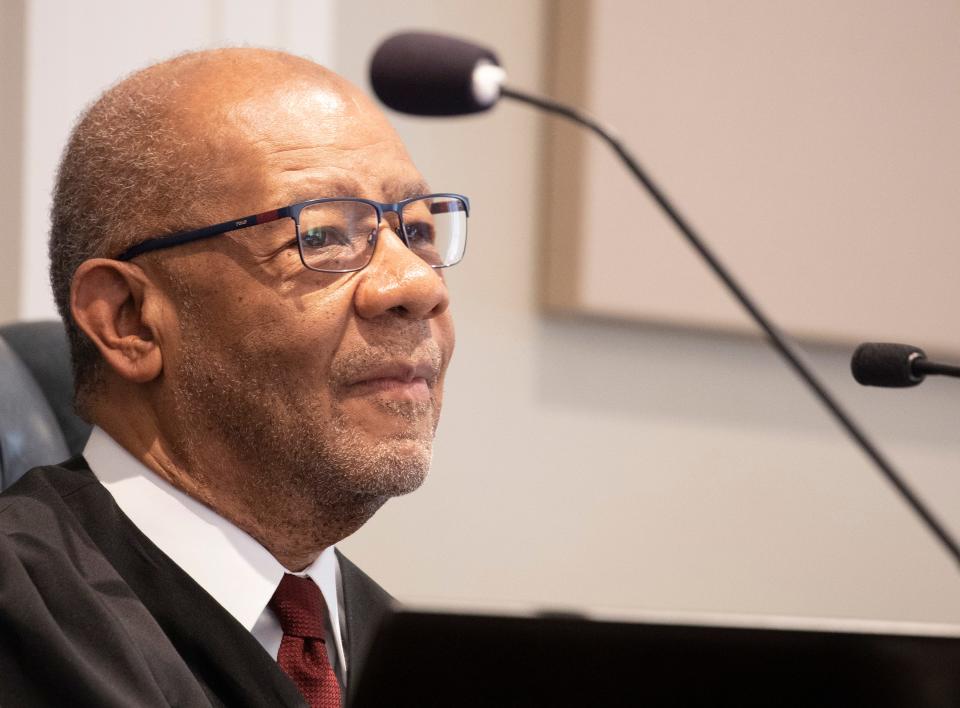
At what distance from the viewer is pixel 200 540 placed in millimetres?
1233

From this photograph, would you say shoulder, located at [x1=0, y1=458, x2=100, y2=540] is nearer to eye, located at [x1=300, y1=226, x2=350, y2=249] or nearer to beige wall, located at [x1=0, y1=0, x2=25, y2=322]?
eye, located at [x1=300, y1=226, x2=350, y2=249]

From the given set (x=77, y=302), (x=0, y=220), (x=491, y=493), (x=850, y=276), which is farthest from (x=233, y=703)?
(x=850, y=276)

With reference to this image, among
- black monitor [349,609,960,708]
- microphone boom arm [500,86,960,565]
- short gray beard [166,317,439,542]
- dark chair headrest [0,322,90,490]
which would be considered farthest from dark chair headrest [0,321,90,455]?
black monitor [349,609,960,708]

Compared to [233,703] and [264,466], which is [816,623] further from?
[264,466]

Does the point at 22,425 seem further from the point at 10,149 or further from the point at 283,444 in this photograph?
the point at 10,149

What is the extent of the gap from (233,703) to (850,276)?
5.85ft

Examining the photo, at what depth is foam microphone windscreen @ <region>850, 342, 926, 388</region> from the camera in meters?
1.04

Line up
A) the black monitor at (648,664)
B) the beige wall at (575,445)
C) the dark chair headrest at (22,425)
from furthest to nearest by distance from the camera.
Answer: the beige wall at (575,445) < the dark chair headrest at (22,425) < the black monitor at (648,664)

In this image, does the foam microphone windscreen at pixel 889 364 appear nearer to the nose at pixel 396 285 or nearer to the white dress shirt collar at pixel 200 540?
the nose at pixel 396 285

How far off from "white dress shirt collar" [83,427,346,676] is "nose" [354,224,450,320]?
0.80 feet

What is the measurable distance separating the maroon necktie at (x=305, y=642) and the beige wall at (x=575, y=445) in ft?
2.72

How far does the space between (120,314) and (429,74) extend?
542mm

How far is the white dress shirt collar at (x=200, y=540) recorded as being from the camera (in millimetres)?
1199

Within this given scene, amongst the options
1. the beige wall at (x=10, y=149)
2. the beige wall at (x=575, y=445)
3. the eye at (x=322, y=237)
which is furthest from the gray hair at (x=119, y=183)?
the beige wall at (x=575, y=445)
